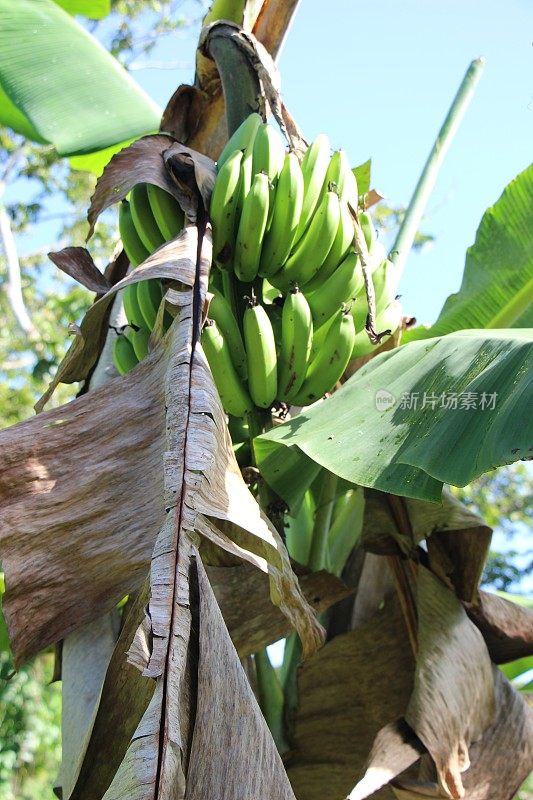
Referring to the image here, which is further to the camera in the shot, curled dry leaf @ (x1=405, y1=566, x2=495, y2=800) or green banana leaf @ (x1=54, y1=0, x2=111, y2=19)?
green banana leaf @ (x1=54, y1=0, x2=111, y2=19)

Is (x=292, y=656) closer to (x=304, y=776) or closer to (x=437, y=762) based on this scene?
(x=304, y=776)

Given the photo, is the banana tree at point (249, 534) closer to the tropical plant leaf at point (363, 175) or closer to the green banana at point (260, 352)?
the green banana at point (260, 352)

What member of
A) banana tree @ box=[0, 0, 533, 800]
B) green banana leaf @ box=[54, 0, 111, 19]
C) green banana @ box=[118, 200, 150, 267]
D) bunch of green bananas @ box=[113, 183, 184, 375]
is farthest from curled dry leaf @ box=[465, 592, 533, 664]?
green banana leaf @ box=[54, 0, 111, 19]

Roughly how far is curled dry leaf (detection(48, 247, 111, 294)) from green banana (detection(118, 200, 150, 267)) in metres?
0.07

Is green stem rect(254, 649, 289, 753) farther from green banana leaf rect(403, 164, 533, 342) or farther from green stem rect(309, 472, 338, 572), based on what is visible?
green banana leaf rect(403, 164, 533, 342)

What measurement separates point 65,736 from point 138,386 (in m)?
0.41

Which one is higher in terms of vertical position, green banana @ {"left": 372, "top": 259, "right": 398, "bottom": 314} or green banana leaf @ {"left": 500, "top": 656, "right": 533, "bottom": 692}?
green banana @ {"left": 372, "top": 259, "right": 398, "bottom": 314}

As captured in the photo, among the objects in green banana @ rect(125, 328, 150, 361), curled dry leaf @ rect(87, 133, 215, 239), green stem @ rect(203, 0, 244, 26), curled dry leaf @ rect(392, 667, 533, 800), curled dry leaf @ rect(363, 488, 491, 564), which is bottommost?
curled dry leaf @ rect(392, 667, 533, 800)

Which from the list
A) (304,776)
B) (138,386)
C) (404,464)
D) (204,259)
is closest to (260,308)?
(204,259)

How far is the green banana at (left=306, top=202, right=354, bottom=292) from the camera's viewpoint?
1.24 metres

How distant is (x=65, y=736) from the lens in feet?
2.98
